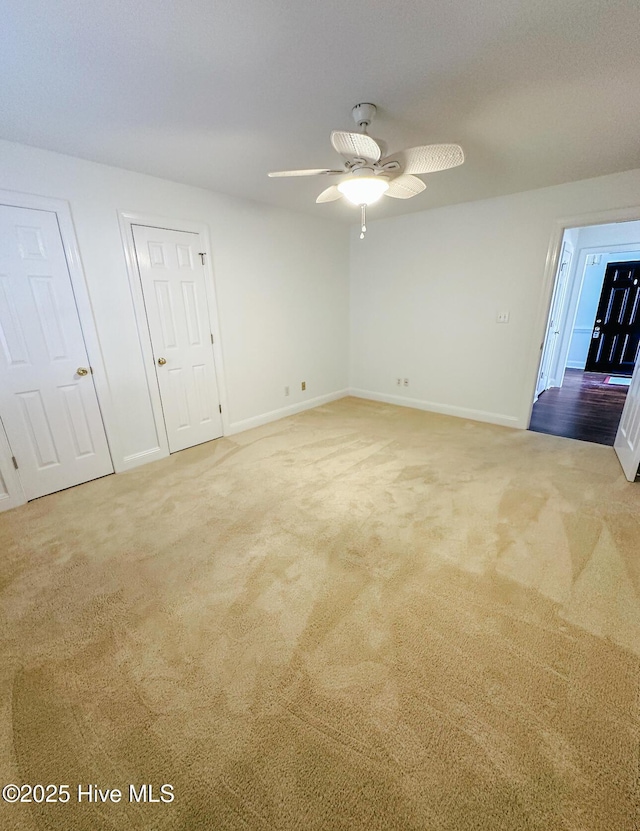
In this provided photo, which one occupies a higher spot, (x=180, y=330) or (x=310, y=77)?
(x=310, y=77)

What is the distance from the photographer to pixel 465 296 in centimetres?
410

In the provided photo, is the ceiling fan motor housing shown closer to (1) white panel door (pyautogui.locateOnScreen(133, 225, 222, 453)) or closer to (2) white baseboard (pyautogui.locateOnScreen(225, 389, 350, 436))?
(1) white panel door (pyautogui.locateOnScreen(133, 225, 222, 453))

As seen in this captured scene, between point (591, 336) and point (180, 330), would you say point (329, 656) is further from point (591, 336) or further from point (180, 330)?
point (591, 336)

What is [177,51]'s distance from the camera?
1489 millimetres

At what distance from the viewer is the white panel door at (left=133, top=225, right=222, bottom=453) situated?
3.06 metres

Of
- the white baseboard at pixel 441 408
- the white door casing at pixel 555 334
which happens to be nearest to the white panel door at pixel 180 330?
the white baseboard at pixel 441 408

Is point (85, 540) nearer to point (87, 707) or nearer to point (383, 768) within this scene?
point (87, 707)


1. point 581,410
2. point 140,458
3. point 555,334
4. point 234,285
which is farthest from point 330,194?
point 555,334

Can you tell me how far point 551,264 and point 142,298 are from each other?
13.0ft

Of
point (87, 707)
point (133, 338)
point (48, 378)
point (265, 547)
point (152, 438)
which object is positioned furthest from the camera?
point (152, 438)

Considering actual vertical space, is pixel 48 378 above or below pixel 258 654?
above

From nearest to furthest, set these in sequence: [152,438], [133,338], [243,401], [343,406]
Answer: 1. [133,338]
2. [152,438]
3. [243,401]
4. [343,406]

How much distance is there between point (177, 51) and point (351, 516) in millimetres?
2599

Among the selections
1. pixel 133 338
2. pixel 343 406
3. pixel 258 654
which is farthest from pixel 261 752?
pixel 343 406
